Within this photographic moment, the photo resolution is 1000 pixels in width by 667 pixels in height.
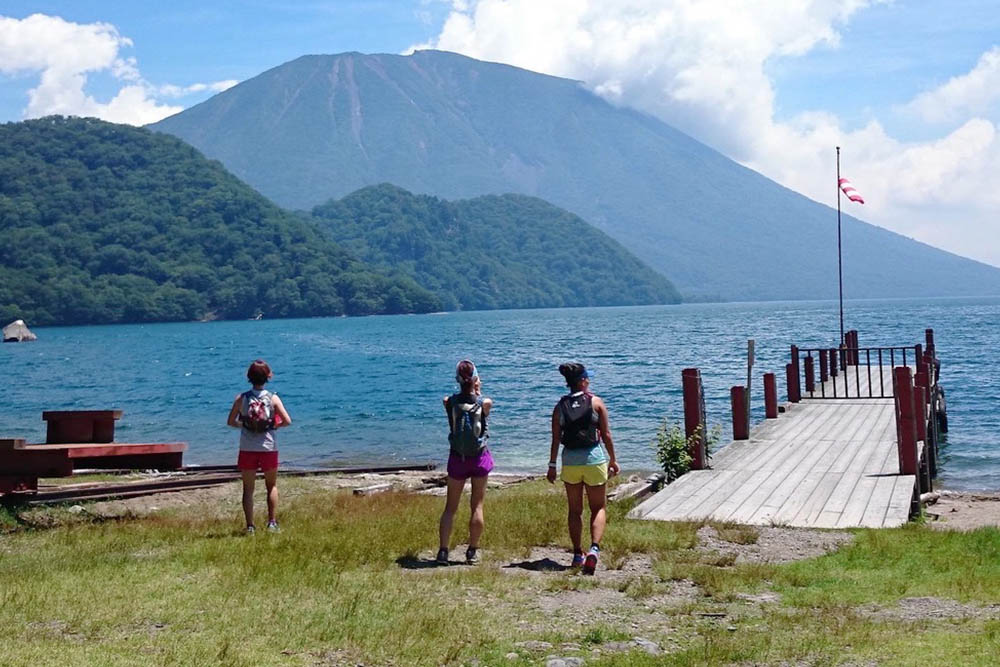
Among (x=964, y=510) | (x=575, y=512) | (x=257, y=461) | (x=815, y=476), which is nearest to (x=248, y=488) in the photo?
(x=257, y=461)

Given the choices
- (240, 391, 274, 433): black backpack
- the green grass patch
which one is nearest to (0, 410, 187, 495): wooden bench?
(240, 391, 274, 433): black backpack

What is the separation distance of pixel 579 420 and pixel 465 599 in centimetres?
193

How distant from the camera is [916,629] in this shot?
739 centimetres

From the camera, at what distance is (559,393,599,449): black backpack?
960 centimetres

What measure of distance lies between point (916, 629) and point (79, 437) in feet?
32.2

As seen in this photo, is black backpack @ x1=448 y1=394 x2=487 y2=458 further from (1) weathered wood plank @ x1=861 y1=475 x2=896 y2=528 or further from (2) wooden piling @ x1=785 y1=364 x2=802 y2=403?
(2) wooden piling @ x1=785 y1=364 x2=802 y2=403

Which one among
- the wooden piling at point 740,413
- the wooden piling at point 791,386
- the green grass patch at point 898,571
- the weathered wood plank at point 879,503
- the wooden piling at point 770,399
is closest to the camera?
the green grass patch at point 898,571

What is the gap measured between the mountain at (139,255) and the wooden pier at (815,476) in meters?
156

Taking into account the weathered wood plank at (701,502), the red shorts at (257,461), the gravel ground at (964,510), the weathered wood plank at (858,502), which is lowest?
the gravel ground at (964,510)

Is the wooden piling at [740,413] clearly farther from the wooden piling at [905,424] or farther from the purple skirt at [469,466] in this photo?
the purple skirt at [469,466]

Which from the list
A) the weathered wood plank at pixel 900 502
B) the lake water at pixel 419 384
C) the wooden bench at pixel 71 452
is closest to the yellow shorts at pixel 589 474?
the weathered wood plank at pixel 900 502

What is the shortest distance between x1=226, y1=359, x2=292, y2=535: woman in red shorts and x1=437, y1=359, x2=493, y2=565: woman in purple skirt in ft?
7.44

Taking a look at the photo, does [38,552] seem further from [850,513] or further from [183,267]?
[183,267]

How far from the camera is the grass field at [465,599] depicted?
6.97m
